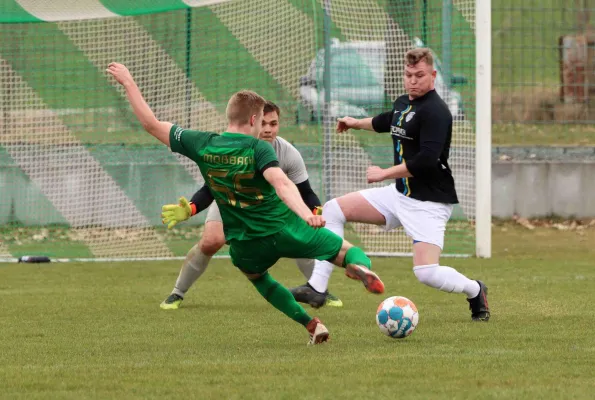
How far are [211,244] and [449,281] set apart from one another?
7.02 ft

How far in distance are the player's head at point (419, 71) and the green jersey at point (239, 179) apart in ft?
6.20

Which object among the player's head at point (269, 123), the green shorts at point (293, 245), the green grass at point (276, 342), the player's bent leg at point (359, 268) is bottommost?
the green grass at point (276, 342)

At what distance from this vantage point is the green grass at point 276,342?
5.97 m

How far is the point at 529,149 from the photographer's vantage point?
55.0ft

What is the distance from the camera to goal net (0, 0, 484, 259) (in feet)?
45.9

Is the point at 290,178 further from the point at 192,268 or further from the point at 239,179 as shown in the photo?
the point at 239,179

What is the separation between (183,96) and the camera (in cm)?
1423

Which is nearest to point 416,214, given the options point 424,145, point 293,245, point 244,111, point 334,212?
point 424,145

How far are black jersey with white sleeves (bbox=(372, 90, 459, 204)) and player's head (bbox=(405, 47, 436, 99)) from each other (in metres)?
0.07

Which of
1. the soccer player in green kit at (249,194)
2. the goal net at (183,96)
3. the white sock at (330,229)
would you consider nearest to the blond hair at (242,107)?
the soccer player in green kit at (249,194)

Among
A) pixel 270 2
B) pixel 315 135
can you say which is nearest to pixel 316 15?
pixel 270 2

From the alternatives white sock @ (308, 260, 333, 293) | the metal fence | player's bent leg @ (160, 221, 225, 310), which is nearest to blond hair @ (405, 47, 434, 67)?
white sock @ (308, 260, 333, 293)

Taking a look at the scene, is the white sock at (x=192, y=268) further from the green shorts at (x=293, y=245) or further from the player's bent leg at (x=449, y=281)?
the green shorts at (x=293, y=245)

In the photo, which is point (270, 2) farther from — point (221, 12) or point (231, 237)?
point (231, 237)
